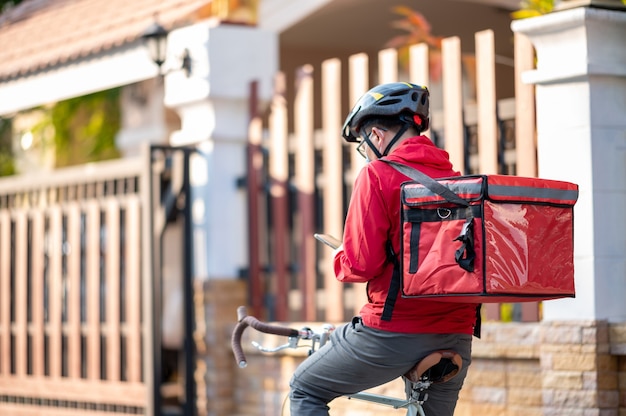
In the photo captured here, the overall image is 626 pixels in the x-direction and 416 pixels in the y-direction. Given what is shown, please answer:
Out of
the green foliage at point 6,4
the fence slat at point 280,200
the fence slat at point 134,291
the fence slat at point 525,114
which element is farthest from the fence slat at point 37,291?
the green foliage at point 6,4

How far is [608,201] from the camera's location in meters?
5.68

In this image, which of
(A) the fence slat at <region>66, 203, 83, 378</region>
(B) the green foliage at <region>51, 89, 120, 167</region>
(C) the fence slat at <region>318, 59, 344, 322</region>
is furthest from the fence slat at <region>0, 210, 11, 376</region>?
(C) the fence slat at <region>318, 59, 344, 322</region>

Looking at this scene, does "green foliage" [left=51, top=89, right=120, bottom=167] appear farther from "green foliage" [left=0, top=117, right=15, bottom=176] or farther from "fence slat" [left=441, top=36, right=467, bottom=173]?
"fence slat" [left=441, top=36, right=467, bottom=173]

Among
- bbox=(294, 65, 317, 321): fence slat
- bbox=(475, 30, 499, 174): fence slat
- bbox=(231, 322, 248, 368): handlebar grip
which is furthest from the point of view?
bbox=(294, 65, 317, 321): fence slat

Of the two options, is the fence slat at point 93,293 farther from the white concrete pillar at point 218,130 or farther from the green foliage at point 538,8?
the green foliage at point 538,8

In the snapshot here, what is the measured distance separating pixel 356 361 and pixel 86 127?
23.6 feet

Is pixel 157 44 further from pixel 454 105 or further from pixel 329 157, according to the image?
pixel 454 105

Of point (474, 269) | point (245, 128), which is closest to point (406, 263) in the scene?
point (474, 269)

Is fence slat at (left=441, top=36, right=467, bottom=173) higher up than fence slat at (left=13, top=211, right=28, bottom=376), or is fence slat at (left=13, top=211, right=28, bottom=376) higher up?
fence slat at (left=441, top=36, right=467, bottom=173)

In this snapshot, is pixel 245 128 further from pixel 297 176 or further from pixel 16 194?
pixel 16 194

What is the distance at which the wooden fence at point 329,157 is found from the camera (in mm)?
6453

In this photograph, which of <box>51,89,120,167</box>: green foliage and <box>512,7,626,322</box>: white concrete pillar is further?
<box>51,89,120,167</box>: green foliage

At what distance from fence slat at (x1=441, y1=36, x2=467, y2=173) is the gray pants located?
251cm

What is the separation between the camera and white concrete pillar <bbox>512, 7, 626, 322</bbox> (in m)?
5.65
